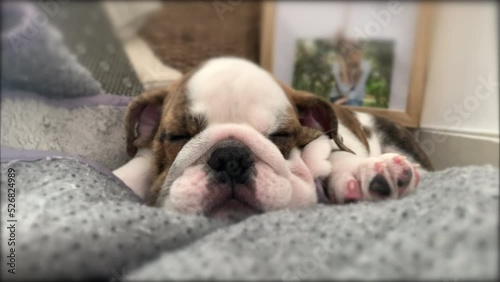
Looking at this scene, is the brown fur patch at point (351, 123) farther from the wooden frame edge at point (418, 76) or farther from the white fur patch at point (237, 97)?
the white fur patch at point (237, 97)

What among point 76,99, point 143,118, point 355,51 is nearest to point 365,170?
point 355,51

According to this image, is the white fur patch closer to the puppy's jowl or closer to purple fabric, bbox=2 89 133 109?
the puppy's jowl

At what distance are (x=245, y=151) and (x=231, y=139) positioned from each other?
65mm

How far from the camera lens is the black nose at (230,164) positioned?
3.83 feet

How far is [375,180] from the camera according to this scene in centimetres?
116

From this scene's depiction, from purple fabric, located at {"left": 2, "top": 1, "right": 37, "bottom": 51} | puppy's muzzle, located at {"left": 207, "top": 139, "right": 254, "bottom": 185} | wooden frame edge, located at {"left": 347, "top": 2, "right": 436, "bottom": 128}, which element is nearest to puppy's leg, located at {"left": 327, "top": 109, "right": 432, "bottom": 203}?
wooden frame edge, located at {"left": 347, "top": 2, "right": 436, "bottom": 128}

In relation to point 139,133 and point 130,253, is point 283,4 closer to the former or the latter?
point 139,133

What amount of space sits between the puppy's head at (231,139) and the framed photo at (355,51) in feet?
0.68

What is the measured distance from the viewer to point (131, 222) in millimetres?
925

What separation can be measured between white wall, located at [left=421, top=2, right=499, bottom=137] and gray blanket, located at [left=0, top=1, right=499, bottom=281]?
0.72 ft

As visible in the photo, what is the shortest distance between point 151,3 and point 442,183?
948 millimetres

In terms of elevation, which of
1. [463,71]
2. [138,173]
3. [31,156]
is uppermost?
[463,71]

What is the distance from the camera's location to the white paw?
1.15 meters

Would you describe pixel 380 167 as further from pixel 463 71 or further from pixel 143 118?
pixel 143 118
